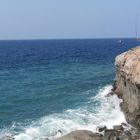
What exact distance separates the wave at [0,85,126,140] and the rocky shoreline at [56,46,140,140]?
127cm

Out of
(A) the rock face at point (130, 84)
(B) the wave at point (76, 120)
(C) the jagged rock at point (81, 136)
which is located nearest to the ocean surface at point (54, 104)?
(B) the wave at point (76, 120)

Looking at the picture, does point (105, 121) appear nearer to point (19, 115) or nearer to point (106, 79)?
point (19, 115)

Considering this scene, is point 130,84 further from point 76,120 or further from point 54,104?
point 54,104

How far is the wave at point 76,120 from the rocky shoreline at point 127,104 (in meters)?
1.27

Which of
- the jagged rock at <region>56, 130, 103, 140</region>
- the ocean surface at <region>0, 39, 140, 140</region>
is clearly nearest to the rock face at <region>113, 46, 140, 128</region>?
the ocean surface at <region>0, 39, 140, 140</region>

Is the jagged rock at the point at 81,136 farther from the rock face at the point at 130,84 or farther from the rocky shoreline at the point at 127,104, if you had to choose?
the rock face at the point at 130,84

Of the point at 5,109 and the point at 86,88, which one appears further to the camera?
the point at 86,88

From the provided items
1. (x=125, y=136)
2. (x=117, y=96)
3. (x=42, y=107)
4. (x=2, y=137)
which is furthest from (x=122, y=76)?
(x=2, y=137)

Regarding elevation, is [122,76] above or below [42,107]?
above

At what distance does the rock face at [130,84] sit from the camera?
3603 cm

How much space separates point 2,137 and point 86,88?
74.7ft

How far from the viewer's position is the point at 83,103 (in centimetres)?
4569

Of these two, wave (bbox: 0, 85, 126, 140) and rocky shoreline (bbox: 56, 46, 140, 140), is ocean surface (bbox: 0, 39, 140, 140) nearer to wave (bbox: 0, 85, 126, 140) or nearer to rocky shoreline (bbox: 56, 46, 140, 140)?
wave (bbox: 0, 85, 126, 140)

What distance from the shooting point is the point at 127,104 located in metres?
40.3
